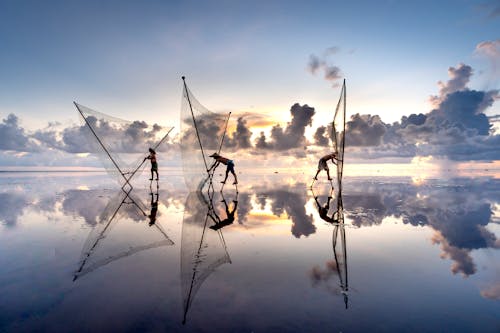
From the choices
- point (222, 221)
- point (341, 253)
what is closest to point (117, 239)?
point (222, 221)

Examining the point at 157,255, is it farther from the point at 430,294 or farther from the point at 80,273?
the point at 430,294

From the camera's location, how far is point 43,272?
20.5 feet

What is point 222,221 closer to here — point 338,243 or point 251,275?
point 338,243

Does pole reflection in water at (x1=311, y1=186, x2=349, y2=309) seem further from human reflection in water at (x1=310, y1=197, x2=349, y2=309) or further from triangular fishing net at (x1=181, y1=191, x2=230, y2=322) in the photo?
triangular fishing net at (x1=181, y1=191, x2=230, y2=322)

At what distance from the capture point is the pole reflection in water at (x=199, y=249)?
5.58m

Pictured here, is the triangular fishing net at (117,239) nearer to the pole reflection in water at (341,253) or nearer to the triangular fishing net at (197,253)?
the triangular fishing net at (197,253)

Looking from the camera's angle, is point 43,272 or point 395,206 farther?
point 395,206

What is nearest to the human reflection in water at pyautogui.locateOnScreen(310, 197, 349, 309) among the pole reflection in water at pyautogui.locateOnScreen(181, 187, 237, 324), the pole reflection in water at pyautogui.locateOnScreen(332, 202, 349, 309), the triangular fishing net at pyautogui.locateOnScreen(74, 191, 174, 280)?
the pole reflection in water at pyautogui.locateOnScreen(332, 202, 349, 309)

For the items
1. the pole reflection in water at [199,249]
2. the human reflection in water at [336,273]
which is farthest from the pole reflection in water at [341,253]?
the pole reflection in water at [199,249]

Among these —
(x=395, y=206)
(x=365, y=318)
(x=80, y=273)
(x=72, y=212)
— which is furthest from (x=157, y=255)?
(x=395, y=206)

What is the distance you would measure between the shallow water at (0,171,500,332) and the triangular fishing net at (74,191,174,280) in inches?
2.2

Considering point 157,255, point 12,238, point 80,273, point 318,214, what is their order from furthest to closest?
point 318,214
point 12,238
point 157,255
point 80,273

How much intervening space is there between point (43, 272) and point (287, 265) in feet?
18.7

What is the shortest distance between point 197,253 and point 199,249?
1.09 feet
